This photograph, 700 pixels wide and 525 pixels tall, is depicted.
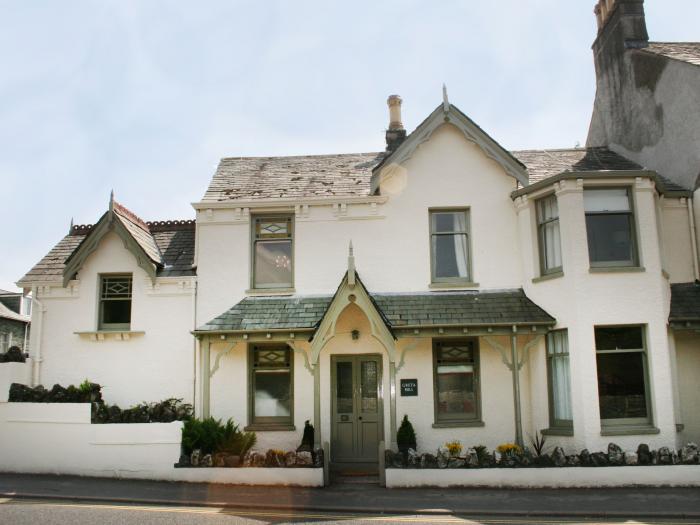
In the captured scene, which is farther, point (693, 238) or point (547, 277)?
point (693, 238)

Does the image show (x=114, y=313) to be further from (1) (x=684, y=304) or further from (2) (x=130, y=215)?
Result: (1) (x=684, y=304)

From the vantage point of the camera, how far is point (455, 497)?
38.0ft

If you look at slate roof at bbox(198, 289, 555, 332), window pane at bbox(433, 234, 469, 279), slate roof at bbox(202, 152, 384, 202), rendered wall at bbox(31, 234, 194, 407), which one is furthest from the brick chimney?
rendered wall at bbox(31, 234, 194, 407)

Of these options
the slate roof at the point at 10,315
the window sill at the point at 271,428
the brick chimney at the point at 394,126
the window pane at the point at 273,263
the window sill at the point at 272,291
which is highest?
the brick chimney at the point at 394,126

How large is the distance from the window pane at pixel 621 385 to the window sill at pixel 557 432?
74cm

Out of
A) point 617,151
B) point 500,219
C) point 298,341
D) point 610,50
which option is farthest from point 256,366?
point 610,50

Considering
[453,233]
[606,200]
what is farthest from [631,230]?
[453,233]

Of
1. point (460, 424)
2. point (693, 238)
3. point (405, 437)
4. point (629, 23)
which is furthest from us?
point (629, 23)

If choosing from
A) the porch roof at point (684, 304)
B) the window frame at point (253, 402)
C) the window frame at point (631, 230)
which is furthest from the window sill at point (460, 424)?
the porch roof at point (684, 304)

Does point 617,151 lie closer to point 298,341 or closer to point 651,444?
point 651,444

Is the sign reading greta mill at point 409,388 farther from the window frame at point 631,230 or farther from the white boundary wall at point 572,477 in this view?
the window frame at point 631,230

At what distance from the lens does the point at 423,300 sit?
14984mm

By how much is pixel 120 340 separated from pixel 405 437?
7231mm

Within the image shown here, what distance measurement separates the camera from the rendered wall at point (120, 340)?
15.4 m
